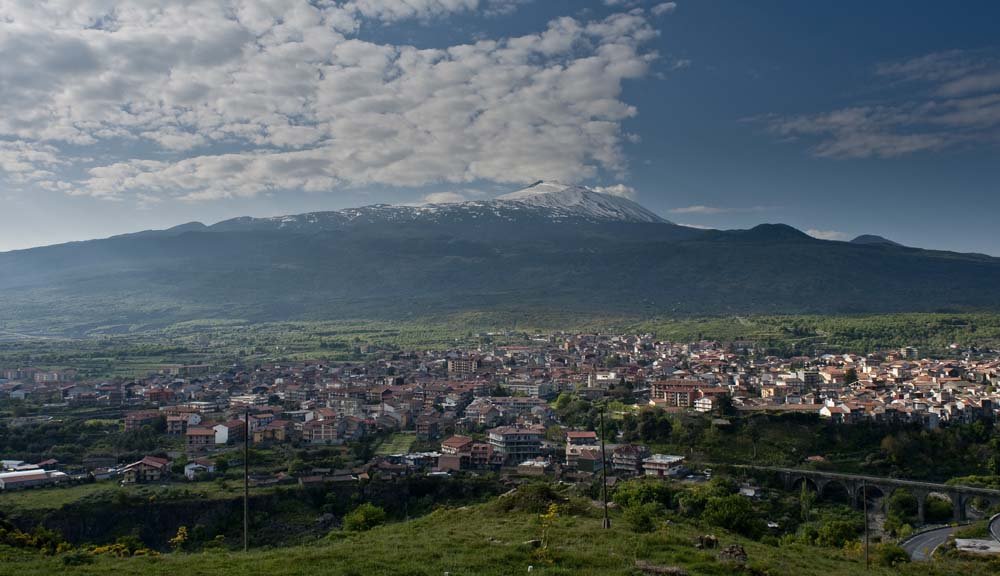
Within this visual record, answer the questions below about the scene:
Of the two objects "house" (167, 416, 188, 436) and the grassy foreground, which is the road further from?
"house" (167, 416, 188, 436)

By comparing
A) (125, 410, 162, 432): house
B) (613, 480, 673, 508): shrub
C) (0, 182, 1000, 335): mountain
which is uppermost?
(0, 182, 1000, 335): mountain

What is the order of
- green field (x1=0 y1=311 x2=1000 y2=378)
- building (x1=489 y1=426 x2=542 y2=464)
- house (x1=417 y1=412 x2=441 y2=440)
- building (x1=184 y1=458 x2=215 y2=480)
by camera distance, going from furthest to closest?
green field (x1=0 y1=311 x2=1000 y2=378) → house (x1=417 y1=412 x2=441 y2=440) → building (x1=489 y1=426 x2=542 y2=464) → building (x1=184 y1=458 x2=215 y2=480)

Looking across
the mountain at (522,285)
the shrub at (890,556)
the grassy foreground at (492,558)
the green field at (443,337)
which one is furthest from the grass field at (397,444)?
the mountain at (522,285)

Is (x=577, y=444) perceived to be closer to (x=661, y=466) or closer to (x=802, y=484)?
(x=661, y=466)

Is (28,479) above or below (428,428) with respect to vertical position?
above

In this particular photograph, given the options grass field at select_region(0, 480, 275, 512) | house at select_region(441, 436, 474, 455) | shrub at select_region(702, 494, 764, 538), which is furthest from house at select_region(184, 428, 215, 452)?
shrub at select_region(702, 494, 764, 538)

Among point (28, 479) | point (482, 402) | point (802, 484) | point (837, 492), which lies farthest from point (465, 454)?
point (28, 479)
